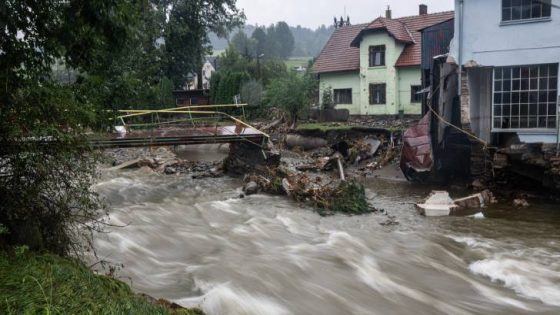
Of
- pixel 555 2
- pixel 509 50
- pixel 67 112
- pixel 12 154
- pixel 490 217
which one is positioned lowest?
pixel 490 217

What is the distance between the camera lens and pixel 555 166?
1470cm

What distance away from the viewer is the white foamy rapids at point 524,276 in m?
7.92

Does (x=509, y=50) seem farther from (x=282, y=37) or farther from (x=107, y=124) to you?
(x=282, y=37)

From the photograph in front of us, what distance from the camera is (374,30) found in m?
32.8

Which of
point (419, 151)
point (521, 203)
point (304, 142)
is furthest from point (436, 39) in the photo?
point (521, 203)

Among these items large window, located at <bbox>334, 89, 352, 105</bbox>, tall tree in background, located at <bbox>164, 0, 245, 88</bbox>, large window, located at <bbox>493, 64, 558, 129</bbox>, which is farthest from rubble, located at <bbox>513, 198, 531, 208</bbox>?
tall tree in background, located at <bbox>164, 0, 245, 88</bbox>

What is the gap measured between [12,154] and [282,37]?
360ft

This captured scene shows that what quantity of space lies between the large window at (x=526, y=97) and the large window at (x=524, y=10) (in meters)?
1.50

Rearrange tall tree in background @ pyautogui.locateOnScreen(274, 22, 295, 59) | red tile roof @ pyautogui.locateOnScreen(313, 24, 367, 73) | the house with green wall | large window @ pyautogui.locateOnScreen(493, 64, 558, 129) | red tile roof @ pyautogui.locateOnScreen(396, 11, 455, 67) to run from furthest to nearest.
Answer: tall tree in background @ pyautogui.locateOnScreen(274, 22, 295, 59) → red tile roof @ pyautogui.locateOnScreen(313, 24, 367, 73) → the house with green wall → red tile roof @ pyautogui.locateOnScreen(396, 11, 455, 67) → large window @ pyautogui.locateOnScreen(493, 64, 558, 129)

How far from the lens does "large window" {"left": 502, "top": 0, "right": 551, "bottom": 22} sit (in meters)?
15.9

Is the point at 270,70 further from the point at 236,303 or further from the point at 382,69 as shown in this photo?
the point at 236,303

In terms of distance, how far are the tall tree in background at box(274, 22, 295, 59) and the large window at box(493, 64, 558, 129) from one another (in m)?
Answer: 93.1

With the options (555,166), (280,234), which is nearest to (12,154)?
(280,234)

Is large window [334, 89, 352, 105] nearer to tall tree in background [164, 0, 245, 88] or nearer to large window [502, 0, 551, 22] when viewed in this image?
tall tree in background [164, 0, 245, 88]
